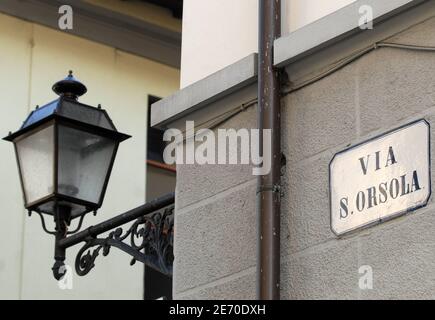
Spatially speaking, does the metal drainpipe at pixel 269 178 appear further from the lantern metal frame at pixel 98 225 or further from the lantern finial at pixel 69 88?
the lantern finial at pixel 69 88

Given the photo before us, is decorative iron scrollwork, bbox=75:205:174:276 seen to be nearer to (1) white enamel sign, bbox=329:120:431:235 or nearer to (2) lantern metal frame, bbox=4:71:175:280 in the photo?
(2) lantern metal frame, bbox=4:71:175:280

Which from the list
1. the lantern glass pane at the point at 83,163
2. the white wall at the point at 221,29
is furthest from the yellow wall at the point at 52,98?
the white wall at the point at 221,29

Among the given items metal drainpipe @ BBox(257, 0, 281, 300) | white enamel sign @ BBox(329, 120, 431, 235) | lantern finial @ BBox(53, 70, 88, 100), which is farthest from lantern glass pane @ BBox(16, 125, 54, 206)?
white enamel sign @ BBox(329, 120, 431, 235)

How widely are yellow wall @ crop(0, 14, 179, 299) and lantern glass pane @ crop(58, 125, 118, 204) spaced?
3682mm

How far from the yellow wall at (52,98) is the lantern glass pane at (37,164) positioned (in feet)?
11.7

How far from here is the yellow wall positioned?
10953 mm

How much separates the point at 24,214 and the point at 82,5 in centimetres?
195

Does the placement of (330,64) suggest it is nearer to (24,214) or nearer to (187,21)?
(187,21)

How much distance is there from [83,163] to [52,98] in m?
4.26

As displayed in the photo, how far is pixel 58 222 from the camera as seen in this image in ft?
24.0

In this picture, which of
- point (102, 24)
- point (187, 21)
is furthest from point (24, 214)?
point (187, 21)

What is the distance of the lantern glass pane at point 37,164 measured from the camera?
7.27 m

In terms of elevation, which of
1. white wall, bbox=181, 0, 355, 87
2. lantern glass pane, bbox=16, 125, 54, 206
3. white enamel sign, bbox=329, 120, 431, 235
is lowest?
white enamel sign, bbox=329, 120, 431, 235
